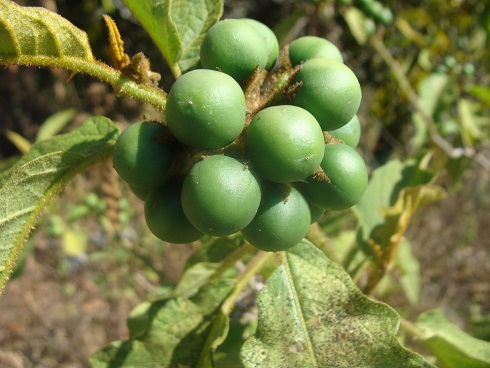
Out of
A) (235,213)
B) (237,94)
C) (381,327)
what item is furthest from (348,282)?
(237,94)

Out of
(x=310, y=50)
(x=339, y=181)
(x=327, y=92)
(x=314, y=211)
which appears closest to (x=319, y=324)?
(x=314, y=211)

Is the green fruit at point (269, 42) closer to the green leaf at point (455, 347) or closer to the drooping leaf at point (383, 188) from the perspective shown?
the drooping leaf at point (383, 188)

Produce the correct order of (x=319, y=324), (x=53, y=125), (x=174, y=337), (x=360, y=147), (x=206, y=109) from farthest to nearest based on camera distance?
1. (x=360, y=147)
2. (x=53, y=125)
3. (x=174, y=337)
4. (x=319, y=324)
5. (x=206, y=109)

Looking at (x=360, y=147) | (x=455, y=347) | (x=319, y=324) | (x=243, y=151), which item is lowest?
(x=360, y=147)

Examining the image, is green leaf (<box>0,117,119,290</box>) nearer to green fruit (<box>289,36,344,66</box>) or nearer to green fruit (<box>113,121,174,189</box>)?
A: green fruit (<box>113,121,174,189</box>)

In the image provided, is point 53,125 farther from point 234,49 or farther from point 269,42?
point 234,49

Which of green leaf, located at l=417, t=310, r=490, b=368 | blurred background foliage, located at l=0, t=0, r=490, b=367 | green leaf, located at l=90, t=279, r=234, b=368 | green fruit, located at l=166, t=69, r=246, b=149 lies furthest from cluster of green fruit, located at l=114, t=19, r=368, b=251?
blurred background foliage, located at l=0, t=0, r=490, b=367
